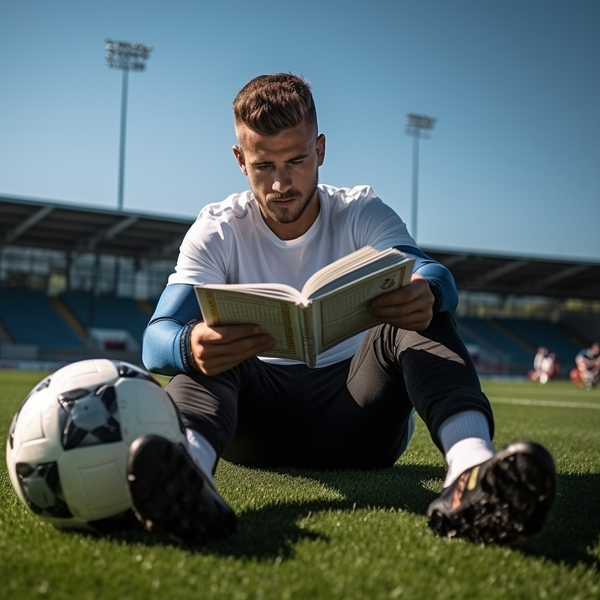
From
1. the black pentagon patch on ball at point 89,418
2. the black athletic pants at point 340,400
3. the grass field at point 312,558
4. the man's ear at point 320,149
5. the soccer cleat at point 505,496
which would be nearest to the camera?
the grass field at point 312,558

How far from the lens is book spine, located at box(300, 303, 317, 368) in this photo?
6.02ft

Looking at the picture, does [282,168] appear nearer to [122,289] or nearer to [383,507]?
[383,507]

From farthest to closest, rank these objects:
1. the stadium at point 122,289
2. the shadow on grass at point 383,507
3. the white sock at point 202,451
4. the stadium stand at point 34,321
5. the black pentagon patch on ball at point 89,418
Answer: the stadium stand at point 34,321 < the stadium at point 122,289 < the white sock at point 202,451 < the black pentagon patch on ball at point 89,418 < the shadow on grass at point 383,507

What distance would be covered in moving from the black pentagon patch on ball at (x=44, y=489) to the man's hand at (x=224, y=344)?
1.66ft

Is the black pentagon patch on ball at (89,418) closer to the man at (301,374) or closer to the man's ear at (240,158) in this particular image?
the man at (301,374)

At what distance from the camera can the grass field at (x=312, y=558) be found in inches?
53.2

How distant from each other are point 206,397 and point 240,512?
0.38 metres

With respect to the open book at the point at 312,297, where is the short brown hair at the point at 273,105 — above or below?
above

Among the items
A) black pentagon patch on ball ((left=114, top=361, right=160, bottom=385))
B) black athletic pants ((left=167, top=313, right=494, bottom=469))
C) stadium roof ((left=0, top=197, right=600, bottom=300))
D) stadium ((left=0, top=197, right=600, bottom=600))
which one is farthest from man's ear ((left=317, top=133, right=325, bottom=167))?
stadium roof ((left=0, top=197, right=600, bottom=300))

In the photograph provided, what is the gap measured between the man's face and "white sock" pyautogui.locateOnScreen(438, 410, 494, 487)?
42.0 inches

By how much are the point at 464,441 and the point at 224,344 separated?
2.35 ft

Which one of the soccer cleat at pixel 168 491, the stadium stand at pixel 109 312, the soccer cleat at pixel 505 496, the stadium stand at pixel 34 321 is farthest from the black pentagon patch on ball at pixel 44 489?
the stadium stand at pixel 109 312

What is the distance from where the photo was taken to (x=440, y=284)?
87.3 inches

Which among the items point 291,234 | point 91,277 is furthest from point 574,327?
point 291,234
